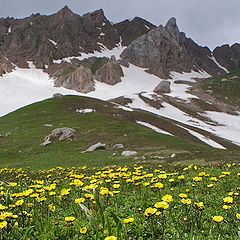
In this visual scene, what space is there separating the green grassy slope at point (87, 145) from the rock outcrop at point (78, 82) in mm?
83723

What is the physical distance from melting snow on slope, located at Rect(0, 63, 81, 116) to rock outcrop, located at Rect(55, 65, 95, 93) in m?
5.47

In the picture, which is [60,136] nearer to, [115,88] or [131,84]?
[115,88]

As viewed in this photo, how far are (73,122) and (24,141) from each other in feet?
37.5

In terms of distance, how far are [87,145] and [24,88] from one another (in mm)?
108224

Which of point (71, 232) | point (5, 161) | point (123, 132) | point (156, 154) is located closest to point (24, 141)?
point (5, 161)

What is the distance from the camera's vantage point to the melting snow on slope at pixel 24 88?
97.8 meters

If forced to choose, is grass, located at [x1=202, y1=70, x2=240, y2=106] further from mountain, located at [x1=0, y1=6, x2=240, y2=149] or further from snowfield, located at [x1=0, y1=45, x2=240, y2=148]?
snowfield, located at [x1=0, y1=45, x2=240, y2=148]

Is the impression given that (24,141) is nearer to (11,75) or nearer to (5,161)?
(5,161)

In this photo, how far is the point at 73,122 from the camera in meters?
45.6

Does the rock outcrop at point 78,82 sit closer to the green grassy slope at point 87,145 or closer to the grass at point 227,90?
the green grassy slope at point 87,145

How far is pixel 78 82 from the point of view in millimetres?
138750

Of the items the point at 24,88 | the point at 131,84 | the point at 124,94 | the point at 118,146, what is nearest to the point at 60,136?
the point at 118,146

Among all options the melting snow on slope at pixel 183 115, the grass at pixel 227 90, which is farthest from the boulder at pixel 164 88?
the melting snow on slope at pixel 183 115

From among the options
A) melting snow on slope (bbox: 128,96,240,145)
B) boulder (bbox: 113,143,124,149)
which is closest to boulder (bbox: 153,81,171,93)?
melting snow on slope (bbox: 128,96,240,145)
